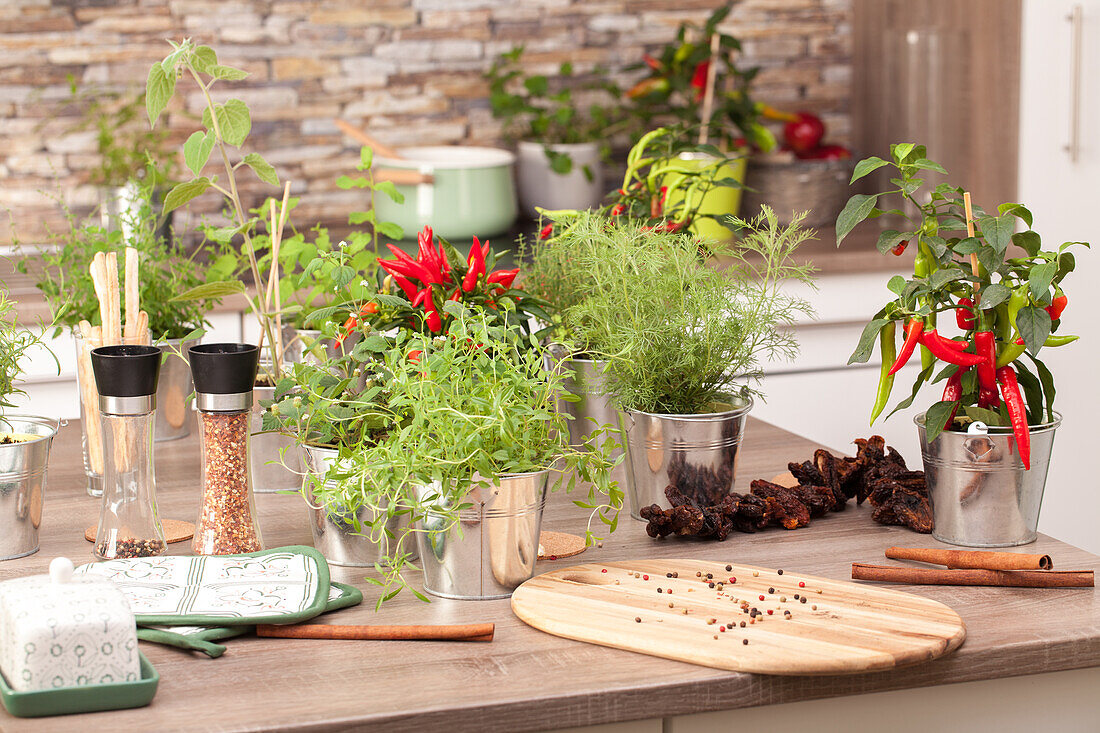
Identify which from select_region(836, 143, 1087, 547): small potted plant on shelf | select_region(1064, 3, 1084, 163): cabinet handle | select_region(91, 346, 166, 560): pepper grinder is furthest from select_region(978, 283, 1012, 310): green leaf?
select_region(1064, 3, 1084, 163): cabinet handle

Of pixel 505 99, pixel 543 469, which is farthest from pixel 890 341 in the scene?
pixel 505 99

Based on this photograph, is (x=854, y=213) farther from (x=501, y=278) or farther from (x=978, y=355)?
(x=501, y=278)

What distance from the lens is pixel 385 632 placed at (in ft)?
3.25

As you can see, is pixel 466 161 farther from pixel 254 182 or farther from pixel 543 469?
pixel 543 469

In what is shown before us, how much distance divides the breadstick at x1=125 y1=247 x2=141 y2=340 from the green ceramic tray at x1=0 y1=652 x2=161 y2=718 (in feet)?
1.59

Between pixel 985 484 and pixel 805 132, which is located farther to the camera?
pixel 805 132

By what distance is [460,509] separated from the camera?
1038 millimetres

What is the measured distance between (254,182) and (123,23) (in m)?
0.49

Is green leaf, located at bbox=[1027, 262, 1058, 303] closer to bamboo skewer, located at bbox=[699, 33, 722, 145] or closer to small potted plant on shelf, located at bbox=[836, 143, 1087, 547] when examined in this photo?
small potted plant on shelf, located at bbox=[836, 143, 1087, 547]

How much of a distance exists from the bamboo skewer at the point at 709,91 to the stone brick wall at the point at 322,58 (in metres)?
0.18

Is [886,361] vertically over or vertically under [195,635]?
over

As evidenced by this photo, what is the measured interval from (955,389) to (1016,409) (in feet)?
0.22

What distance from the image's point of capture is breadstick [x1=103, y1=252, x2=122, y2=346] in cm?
123

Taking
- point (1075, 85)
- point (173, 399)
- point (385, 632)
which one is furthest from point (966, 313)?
point (1075, 85)
